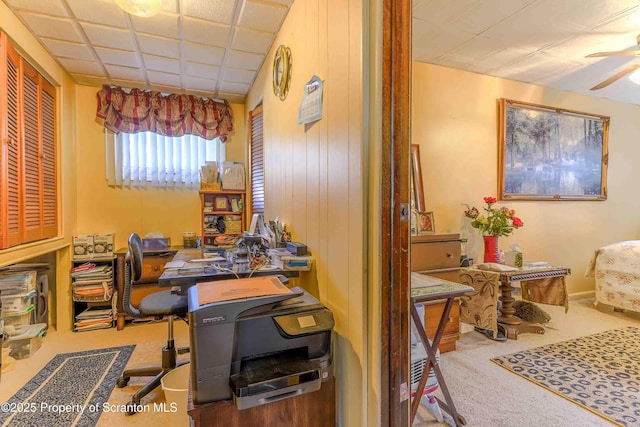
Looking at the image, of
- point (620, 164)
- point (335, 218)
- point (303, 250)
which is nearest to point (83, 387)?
point (303, 250)

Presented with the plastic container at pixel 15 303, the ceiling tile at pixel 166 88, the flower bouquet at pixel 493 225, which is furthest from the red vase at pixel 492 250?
the plastic container at pixel 15 303

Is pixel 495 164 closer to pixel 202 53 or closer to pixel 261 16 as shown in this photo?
pixel 261 16

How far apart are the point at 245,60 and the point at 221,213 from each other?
65.8 inches

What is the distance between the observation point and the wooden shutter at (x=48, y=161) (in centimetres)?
262

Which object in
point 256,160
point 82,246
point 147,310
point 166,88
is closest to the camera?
point 147,310

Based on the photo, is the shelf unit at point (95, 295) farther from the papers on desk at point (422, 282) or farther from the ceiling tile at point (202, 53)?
the papers on desk at point (422, 282)

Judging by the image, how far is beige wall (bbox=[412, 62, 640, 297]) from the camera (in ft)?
9.87

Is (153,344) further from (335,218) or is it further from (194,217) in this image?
(335,218)

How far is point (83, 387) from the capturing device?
2.02 m

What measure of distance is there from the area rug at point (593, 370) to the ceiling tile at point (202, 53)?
336 centimetres

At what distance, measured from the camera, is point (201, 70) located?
3.04m

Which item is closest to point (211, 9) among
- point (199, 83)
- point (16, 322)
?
point (199, 83)

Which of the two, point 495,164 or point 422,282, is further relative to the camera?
point 495,164

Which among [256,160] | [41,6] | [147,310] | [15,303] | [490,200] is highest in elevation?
[41,6]
